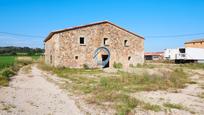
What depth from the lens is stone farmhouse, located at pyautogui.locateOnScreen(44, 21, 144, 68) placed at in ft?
75.2

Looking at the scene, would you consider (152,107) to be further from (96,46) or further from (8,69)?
(96,46)

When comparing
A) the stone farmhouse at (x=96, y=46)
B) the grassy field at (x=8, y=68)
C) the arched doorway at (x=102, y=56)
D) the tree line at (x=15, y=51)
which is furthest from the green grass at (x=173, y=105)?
the tree line at (x=15, y=51)

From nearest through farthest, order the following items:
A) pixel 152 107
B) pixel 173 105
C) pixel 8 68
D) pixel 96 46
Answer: pixel 152 107, pixel 173 105, pixel 8 68, pixel 96 46

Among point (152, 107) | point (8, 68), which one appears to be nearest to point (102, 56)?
point (8, 68)

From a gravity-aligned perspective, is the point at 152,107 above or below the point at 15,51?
below

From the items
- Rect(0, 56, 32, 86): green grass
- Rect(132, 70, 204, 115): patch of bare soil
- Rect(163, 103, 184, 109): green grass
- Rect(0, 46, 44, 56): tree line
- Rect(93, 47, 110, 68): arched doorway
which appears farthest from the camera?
Rect(0, 46, 44, 56): tree line

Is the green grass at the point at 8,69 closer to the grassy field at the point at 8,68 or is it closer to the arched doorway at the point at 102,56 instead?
the grassy field at the point at 8,68

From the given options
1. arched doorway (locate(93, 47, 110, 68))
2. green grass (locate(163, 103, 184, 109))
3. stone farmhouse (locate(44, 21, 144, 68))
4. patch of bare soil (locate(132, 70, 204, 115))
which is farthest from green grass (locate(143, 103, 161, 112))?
arched doorway (locate(93, 47, 110, 68))

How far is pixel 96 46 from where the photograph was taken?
80.4 ft

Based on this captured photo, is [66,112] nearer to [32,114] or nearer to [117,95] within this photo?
[32,114]

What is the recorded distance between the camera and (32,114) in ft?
21.4

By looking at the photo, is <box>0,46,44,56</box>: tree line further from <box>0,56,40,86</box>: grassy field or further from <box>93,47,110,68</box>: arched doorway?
<box>93,47,110,68</box>: arched doorway

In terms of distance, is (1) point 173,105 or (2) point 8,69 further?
(2) point 8,69

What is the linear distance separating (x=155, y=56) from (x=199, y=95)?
54952mm
